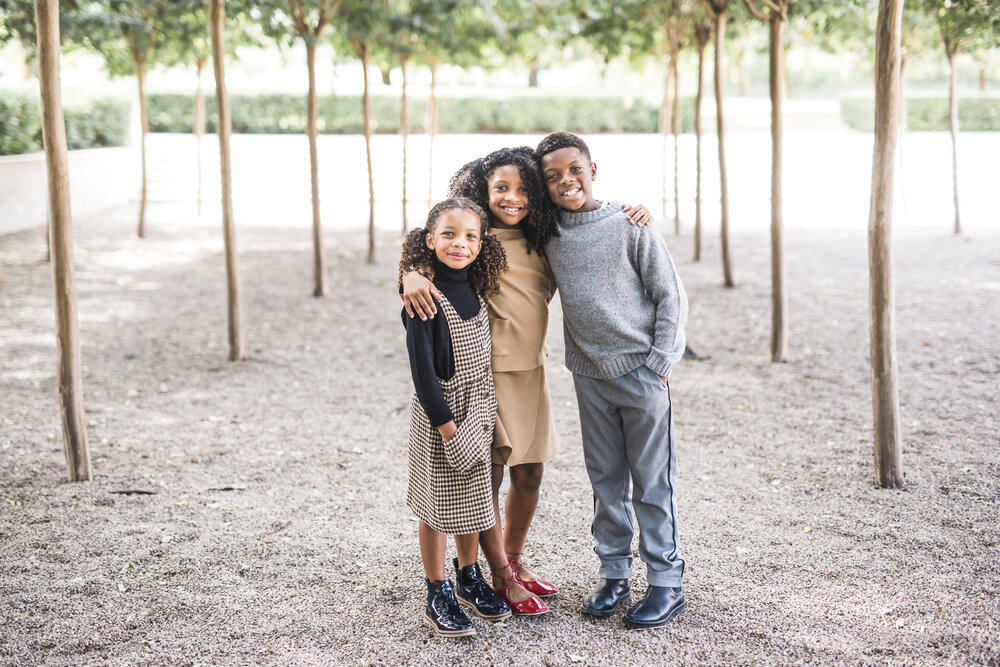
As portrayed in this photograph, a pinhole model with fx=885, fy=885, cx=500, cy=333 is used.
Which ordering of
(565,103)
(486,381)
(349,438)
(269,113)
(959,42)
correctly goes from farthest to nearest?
(565,103) < (269,113) < (959,42) < (349,438) < (486,381)

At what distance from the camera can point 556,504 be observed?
15.5ft

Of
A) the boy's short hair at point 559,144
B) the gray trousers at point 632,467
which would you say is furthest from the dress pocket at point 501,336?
the boy's short hair at point 559,144

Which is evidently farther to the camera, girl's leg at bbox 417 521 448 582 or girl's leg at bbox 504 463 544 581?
girl's leg at bbox 504 463 544 581

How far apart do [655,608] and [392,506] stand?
1795 mm

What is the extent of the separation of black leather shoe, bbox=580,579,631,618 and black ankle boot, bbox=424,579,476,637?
0.48 m

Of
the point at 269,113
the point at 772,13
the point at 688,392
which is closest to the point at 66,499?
the point at 688,392

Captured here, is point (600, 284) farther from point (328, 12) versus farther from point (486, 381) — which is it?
point (328, 12)

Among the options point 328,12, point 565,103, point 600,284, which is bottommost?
point 600,284

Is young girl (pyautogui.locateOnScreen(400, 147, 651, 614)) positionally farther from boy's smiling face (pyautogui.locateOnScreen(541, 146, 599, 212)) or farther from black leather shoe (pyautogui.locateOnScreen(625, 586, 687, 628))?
black leather shoe (pyautogui.locateOnScreen(625, 586, 687, 628))

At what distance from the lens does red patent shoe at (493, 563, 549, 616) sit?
136 inches

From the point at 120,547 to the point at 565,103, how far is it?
30.2 m

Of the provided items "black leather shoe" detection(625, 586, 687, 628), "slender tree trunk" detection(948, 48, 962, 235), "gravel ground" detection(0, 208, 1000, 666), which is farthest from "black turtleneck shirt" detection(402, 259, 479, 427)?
"slender tree trunk" detection(948, 48, 962, 235)

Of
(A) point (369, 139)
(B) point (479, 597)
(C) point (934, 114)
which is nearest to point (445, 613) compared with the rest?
(B) point (479, 597)

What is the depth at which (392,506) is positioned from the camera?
4730 mm
